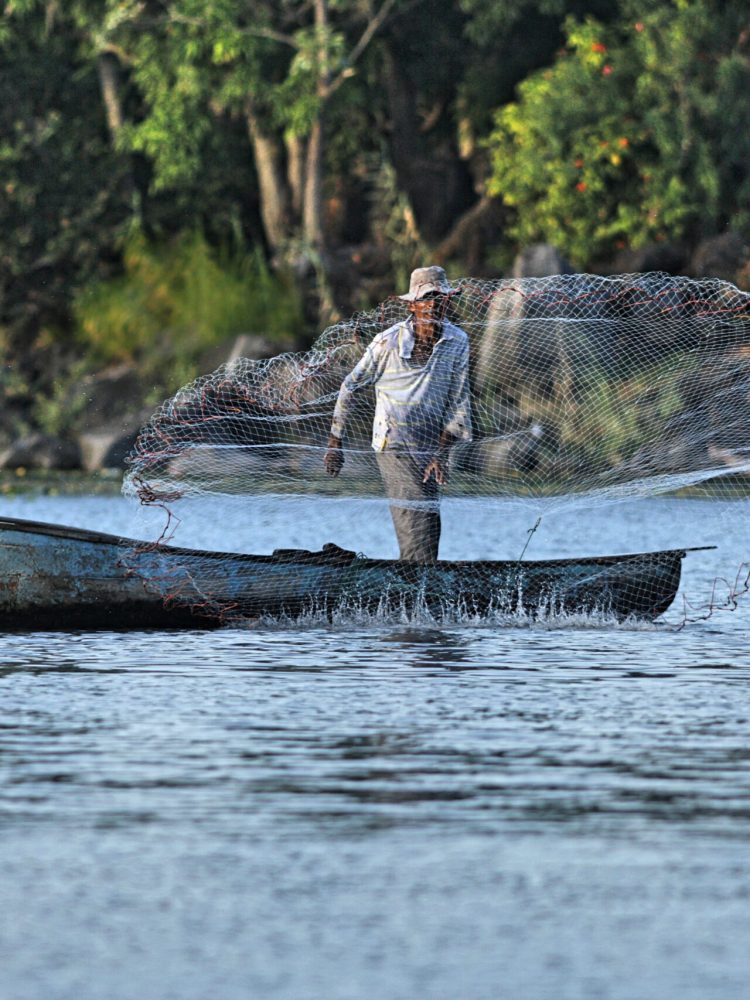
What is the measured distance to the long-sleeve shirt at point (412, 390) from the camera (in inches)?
512

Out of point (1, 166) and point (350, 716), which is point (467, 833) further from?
point (1, 166)

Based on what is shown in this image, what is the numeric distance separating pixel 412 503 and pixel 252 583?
1.03 metres

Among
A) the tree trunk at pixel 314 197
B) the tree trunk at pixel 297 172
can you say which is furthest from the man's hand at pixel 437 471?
the tree trunk at pixel 297 172

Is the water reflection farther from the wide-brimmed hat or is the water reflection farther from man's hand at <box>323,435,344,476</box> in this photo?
the wide-brimmed hat

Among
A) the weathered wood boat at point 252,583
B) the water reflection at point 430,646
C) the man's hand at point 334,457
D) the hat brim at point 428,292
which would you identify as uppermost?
the hat brim at point 428,292

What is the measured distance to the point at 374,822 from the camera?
6965mm

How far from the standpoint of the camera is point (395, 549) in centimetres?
1950

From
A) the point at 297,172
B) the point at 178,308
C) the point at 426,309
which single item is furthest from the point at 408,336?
the point at 297,172

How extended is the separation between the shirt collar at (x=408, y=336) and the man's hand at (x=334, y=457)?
0.63m

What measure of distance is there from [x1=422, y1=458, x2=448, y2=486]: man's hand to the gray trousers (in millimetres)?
41

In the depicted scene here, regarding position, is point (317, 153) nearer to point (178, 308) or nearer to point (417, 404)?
point (178, 308)

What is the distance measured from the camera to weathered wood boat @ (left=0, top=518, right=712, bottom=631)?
12641mm

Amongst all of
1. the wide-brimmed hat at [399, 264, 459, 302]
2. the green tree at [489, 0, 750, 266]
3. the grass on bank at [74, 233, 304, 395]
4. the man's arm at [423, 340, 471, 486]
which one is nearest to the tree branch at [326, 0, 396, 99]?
the green tree at [489, 0, 750, 266]

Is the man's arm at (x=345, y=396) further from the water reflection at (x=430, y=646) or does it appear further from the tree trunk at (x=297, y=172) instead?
the tree trunk at (x=297, y=172)
